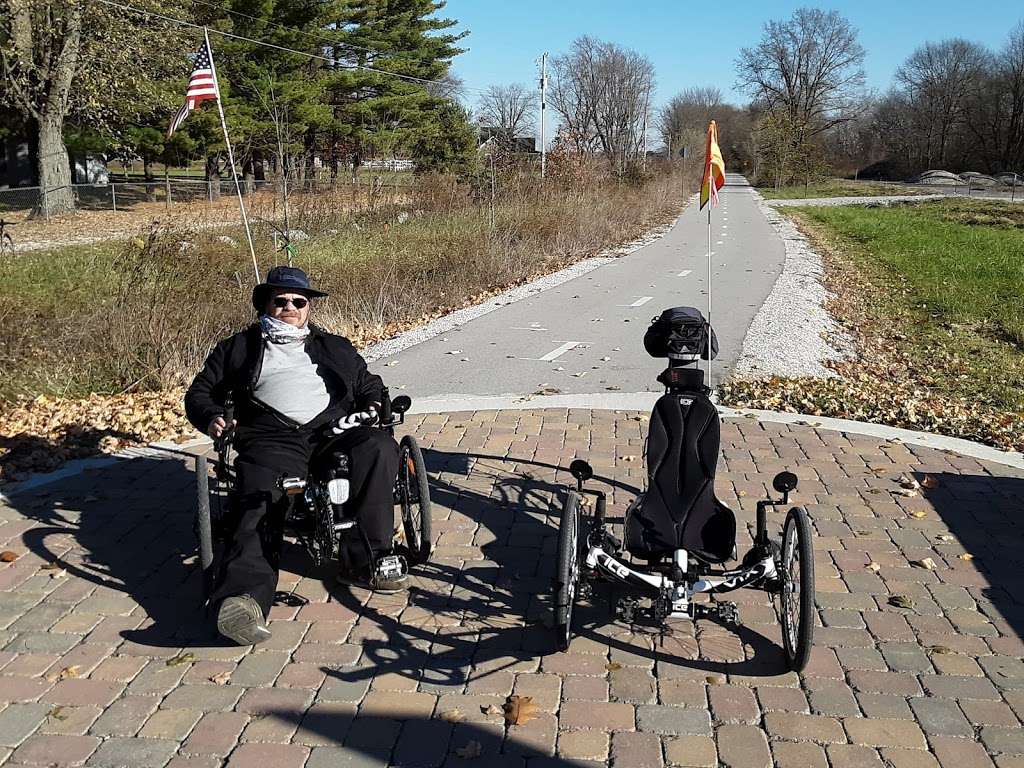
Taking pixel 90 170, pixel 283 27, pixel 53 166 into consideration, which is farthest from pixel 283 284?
pixel 90 170

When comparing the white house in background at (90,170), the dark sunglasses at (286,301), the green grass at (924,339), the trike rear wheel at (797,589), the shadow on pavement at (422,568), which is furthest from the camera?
the white house in background at (90,170)

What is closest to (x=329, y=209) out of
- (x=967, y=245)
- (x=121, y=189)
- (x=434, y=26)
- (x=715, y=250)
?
(x=715, y=250)

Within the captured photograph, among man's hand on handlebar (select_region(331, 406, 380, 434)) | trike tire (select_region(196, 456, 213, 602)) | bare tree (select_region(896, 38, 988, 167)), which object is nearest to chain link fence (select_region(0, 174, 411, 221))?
man's hand on handlebar (select_region(331, 406, 380, 434))

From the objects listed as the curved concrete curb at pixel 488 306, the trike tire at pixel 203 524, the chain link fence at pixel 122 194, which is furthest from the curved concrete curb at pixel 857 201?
the trike tire at pixel 203 524

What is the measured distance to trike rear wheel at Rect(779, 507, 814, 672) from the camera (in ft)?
11.0

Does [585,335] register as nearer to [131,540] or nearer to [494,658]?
[131,540]

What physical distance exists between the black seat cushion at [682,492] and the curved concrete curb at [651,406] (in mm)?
3134

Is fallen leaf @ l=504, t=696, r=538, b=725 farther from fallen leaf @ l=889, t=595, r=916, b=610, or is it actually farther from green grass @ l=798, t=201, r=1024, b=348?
green grass @ l=798, t=201, r=1024, b=348

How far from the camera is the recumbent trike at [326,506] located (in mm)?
3926

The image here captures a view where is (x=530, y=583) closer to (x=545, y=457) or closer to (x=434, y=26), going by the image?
(x=545, y=457)

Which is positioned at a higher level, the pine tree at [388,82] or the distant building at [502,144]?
the pine tree at [388,82]

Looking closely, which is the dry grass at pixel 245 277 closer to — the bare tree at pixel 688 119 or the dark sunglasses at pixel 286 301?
the dark sunglasses at pixel 286 301

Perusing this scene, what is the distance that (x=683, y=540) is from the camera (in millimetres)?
3742

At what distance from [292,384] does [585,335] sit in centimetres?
686
